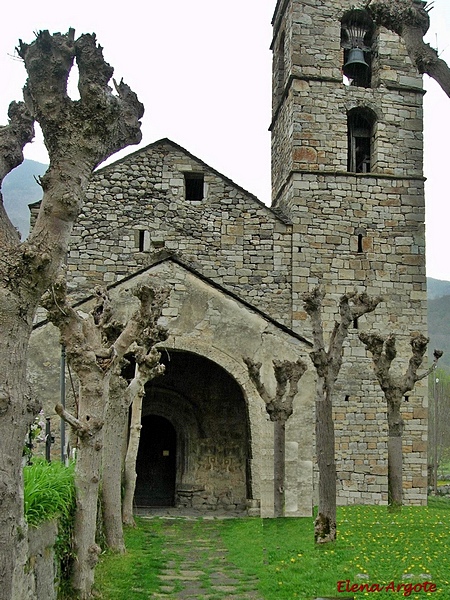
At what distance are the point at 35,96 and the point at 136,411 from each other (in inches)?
300

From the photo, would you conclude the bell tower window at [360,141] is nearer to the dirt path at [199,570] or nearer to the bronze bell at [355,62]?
the bronze bell at [355,62]

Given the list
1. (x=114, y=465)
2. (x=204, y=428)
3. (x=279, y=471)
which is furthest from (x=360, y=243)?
(x=114, y=465)

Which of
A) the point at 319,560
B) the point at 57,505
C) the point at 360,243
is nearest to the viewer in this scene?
the point at 57,505

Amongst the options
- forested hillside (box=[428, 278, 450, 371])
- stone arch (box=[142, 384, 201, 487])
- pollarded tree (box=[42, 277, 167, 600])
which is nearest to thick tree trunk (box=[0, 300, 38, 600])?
pollarded tree (box=[42, 277, 167, 600])

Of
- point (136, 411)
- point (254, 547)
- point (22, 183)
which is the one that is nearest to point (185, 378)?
point (136, 411)

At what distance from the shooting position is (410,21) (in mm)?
6137

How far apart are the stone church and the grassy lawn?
117 inches

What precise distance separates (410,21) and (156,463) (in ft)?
35.2

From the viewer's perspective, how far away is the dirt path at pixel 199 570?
22.2 ft

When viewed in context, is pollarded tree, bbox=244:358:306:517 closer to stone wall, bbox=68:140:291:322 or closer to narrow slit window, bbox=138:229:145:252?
stone wall, bbox=68:140:291:322

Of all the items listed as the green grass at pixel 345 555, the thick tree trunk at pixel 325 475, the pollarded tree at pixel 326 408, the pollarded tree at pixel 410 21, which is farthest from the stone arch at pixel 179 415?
the pollarded tree at pixel 410 21

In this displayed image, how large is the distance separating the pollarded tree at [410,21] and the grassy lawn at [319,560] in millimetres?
4591

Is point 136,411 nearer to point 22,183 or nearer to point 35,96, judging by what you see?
point 35,96

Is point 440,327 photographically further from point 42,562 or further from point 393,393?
point 42,562
